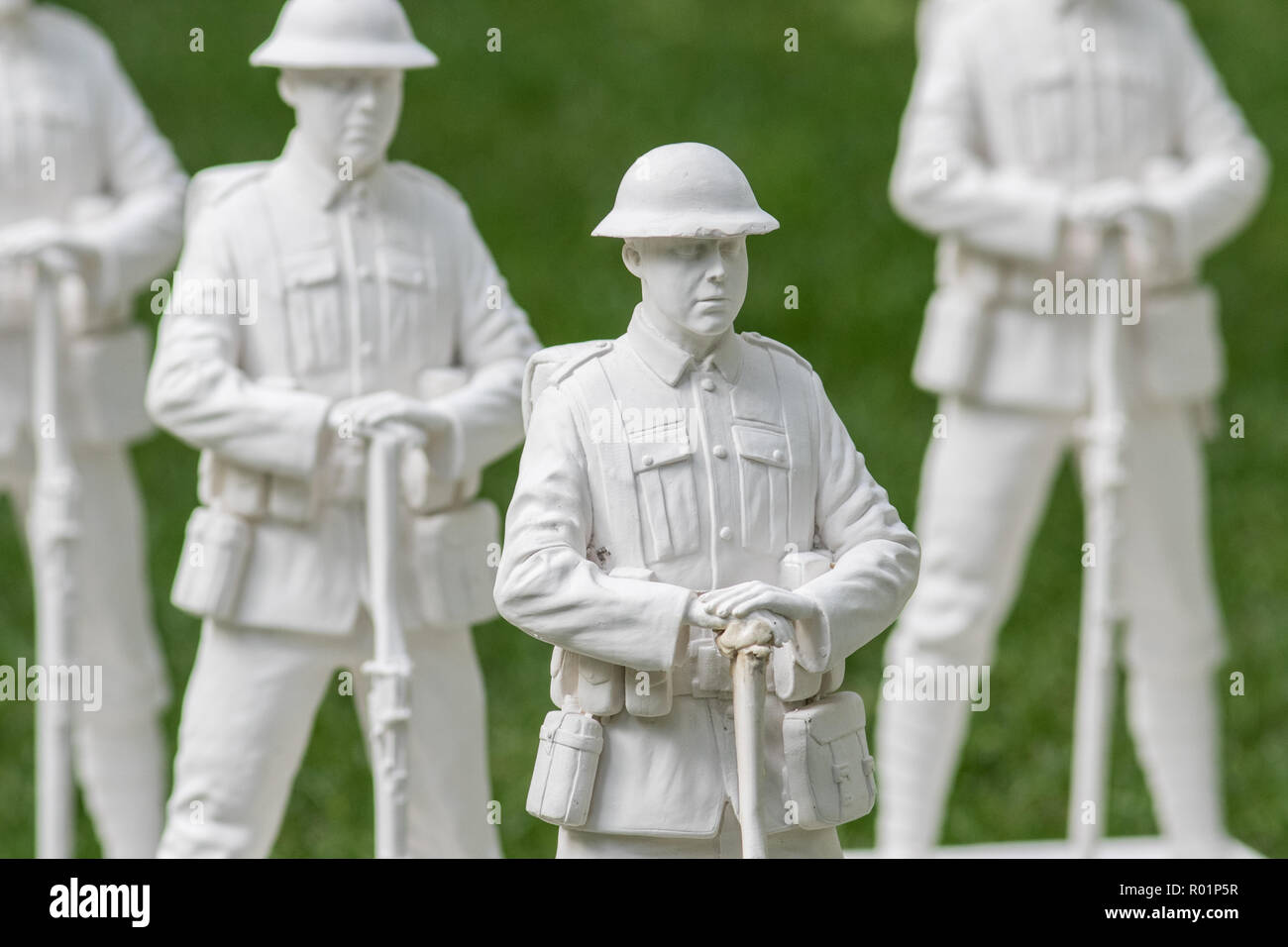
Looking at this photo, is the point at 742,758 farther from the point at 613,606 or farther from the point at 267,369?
the point at 267,369

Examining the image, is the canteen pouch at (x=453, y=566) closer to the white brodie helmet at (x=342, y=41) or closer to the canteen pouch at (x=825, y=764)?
the white brodie helmet at (x=342, y=41)

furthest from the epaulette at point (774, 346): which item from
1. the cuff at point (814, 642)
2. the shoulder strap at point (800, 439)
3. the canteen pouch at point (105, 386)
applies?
the canteen pouch at point (105, 386)

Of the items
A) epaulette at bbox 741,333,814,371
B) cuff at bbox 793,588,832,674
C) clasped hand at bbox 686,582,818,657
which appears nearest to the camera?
clasped hand at bbox 686,582,818,657

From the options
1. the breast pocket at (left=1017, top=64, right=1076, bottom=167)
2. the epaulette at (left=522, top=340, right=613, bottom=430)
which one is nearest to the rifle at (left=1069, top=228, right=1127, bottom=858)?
the breast pocket at (left=1017, top=64, right=1076, bottom=167)

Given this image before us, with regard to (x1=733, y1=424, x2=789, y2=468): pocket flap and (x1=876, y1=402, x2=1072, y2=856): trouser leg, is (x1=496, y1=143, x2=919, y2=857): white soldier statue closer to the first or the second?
(x1=733, y1=424, x2=789, y2=468): pocket flap

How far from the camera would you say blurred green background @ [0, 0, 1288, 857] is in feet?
32.4

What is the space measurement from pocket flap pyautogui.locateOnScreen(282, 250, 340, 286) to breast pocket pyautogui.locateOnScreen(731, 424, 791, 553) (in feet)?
5.07

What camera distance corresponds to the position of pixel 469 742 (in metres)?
6.48

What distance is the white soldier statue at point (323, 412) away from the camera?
6.12 meters

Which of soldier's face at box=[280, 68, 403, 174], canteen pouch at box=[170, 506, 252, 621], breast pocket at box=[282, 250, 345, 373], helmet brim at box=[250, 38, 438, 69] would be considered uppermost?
helmet brim at box=[250, 38, 438, 69]

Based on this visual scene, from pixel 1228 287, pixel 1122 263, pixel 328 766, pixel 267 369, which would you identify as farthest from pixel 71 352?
pixel 1228 287

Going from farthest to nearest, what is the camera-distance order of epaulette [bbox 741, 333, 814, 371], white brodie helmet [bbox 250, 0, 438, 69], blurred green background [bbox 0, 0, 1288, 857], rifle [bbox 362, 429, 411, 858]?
1. blurred green background [bbox 0, 0, 1288, 857]
2. white brodie helmet [bbox 250, 0, 438, 69]
3. rifle [bbox 362, 429, 411, 858]
4. epaulette [bbox 741, 333, 814, 371]

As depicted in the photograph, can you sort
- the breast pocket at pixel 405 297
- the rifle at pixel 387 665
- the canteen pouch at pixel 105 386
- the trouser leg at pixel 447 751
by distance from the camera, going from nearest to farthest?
the rifle at pixel 387 665 < the breast pocket at pixel 405 297 < the trouser leg at pixel 447 751 < the canteen pouch at pixel 105 386

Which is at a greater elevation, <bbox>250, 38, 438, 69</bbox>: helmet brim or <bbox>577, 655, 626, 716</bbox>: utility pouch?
<bbox>250, 38, 438, 69</bbox>: helmet brim
